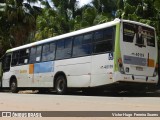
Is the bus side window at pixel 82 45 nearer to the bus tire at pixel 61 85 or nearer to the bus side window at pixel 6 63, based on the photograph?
the bus tire at pixel 61 85

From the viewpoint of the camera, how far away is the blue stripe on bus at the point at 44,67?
1897 centimetres

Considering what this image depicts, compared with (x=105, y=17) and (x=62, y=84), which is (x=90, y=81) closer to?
(x=62, y=84)

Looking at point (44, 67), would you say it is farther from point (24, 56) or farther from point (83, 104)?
point (83, 104)

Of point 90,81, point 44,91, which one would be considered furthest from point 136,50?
point 44,91

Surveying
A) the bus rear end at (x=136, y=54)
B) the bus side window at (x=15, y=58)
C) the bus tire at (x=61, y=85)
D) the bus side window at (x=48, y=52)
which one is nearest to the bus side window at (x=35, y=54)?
the bus side window at (x=48, y=52)

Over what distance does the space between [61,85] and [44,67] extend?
1.80 metres

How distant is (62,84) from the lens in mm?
18203

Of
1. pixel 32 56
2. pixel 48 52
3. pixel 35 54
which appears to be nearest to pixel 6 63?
pixel 32 56

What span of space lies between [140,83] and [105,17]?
444 inches

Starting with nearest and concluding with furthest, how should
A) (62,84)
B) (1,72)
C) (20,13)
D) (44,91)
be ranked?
(62,84) < (44,91) < (1,72) < (20,13)

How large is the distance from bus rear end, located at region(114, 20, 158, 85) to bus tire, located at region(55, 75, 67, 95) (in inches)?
146

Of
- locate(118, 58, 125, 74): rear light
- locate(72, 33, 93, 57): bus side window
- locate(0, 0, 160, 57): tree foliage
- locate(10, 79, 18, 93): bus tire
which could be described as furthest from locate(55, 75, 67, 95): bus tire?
locate(0, 0, 160, 57): tree foliage

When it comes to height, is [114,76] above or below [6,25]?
below

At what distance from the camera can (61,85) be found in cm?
1831
